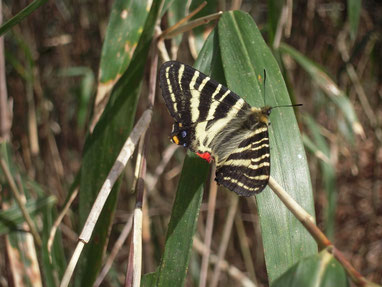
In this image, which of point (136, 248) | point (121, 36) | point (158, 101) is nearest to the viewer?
point (136, 248)

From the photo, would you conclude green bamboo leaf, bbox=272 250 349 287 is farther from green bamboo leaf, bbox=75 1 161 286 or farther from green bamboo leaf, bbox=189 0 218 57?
green bamboo leaf, bbox=189 0 218 57

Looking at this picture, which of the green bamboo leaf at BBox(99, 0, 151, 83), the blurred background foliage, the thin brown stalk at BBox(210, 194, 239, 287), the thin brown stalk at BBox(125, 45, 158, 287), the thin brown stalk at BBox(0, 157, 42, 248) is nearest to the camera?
the thin brown stalk at BBox(125, 45, 158, 287)

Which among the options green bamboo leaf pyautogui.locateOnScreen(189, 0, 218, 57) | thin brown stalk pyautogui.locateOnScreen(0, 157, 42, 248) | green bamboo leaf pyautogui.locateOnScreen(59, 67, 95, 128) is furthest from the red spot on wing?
green bamboo leaf pyautogui.locateOnScreen(59, 67, 95, 128)

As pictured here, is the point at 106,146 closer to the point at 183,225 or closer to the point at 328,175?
the point at 183,225

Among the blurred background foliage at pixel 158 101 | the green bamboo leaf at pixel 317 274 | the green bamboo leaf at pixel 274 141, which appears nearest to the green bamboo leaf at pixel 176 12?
the green bamboo leaf at pixel 274 141

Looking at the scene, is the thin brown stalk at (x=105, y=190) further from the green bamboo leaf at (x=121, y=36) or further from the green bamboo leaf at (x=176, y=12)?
the green bamboo leaf at (x=176, y=12)

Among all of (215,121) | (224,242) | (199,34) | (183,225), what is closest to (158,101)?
(224,242)
